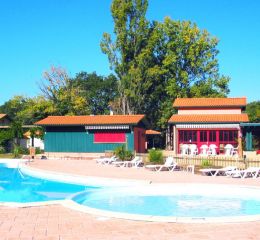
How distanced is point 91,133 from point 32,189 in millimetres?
15258

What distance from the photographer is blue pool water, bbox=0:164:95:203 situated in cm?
1455

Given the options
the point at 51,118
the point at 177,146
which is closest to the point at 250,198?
the point at 177,146

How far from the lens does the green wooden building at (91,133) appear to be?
3116cm

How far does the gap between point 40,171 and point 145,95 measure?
73.1ft

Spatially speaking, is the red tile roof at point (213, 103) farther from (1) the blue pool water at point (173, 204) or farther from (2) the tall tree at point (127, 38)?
(1) the blue pool water at point (173, 204)

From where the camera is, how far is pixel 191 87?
43031 mm

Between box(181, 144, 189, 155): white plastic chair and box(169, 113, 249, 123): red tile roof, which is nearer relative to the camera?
box(181, 144, 189, 155): white plastic chair

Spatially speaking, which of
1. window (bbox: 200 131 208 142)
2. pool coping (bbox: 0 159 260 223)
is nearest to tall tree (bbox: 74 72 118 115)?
window (bbox: 200 131 208 142)

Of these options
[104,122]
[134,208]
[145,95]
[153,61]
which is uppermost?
[153,61]

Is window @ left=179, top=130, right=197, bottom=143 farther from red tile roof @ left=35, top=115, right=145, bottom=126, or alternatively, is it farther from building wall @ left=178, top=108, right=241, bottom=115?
red tile roof @ left=35, top=115, right=145, bottom=126

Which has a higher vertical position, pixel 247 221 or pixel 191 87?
pixel 191 87

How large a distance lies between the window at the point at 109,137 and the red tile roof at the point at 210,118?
13.5 ft

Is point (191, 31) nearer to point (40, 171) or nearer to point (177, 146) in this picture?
point (177, 146)

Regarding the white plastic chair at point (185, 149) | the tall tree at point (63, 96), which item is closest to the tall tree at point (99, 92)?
the tall tree at point (63, 96)
